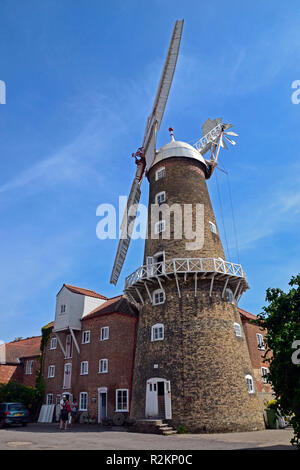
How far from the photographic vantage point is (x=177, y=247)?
2184cm

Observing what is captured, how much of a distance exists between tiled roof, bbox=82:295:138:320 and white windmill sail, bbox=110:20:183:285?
1.63 metres

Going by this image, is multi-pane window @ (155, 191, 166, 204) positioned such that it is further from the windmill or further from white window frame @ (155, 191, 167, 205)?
the windmill

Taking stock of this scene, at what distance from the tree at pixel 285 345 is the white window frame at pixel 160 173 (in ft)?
50.1

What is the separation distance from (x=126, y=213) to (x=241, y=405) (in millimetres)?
15985

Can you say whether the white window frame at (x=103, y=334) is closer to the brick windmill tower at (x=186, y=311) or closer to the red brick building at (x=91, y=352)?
the red brick building at (x=91, y=352)

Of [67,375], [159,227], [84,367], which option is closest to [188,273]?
[159,227]

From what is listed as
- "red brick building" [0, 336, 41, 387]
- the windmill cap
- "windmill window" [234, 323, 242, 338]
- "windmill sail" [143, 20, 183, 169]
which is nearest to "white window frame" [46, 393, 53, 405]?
"red brick building" [0, 336, 41, 387]

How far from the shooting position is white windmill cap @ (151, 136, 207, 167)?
25047 mm

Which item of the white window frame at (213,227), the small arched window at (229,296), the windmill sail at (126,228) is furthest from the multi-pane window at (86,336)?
the white window frame at (213,227)

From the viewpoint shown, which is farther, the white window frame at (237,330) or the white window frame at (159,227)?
the white window frame at (159,227)

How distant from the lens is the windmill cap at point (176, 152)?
25.0 meters

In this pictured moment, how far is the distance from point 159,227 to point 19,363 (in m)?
23.0
